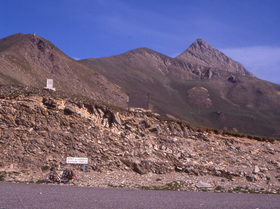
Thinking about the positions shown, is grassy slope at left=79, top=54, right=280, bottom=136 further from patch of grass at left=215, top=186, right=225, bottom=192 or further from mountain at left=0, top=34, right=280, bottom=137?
patch of grass at left=215, top=186, right=225, bottom=192

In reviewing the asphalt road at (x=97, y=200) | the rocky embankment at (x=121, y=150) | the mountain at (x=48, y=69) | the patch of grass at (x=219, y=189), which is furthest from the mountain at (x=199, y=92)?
the asphalt road at (x=97, y=200)

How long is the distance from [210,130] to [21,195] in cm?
1665

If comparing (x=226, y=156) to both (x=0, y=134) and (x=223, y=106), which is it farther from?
(x=223, y=106)

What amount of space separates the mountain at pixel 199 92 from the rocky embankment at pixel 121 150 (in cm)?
5618

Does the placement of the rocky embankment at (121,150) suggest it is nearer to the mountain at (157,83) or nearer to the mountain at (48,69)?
the mountain at (157,83)

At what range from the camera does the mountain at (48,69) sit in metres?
49.0

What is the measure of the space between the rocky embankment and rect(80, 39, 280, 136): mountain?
56181 mm

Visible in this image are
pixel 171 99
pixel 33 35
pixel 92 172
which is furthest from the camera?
pixel 171 99

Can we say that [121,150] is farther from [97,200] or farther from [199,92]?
[199,92]

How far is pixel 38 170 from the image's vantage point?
15141 mm

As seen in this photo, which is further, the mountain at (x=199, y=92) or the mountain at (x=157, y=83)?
the mountain at (x=199, y=92)

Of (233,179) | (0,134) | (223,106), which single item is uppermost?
(223,106)

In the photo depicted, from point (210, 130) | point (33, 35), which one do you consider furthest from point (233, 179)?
point (33, 35)

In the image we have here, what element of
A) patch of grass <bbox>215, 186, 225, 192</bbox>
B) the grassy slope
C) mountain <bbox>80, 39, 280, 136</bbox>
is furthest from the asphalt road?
the grassy slope
